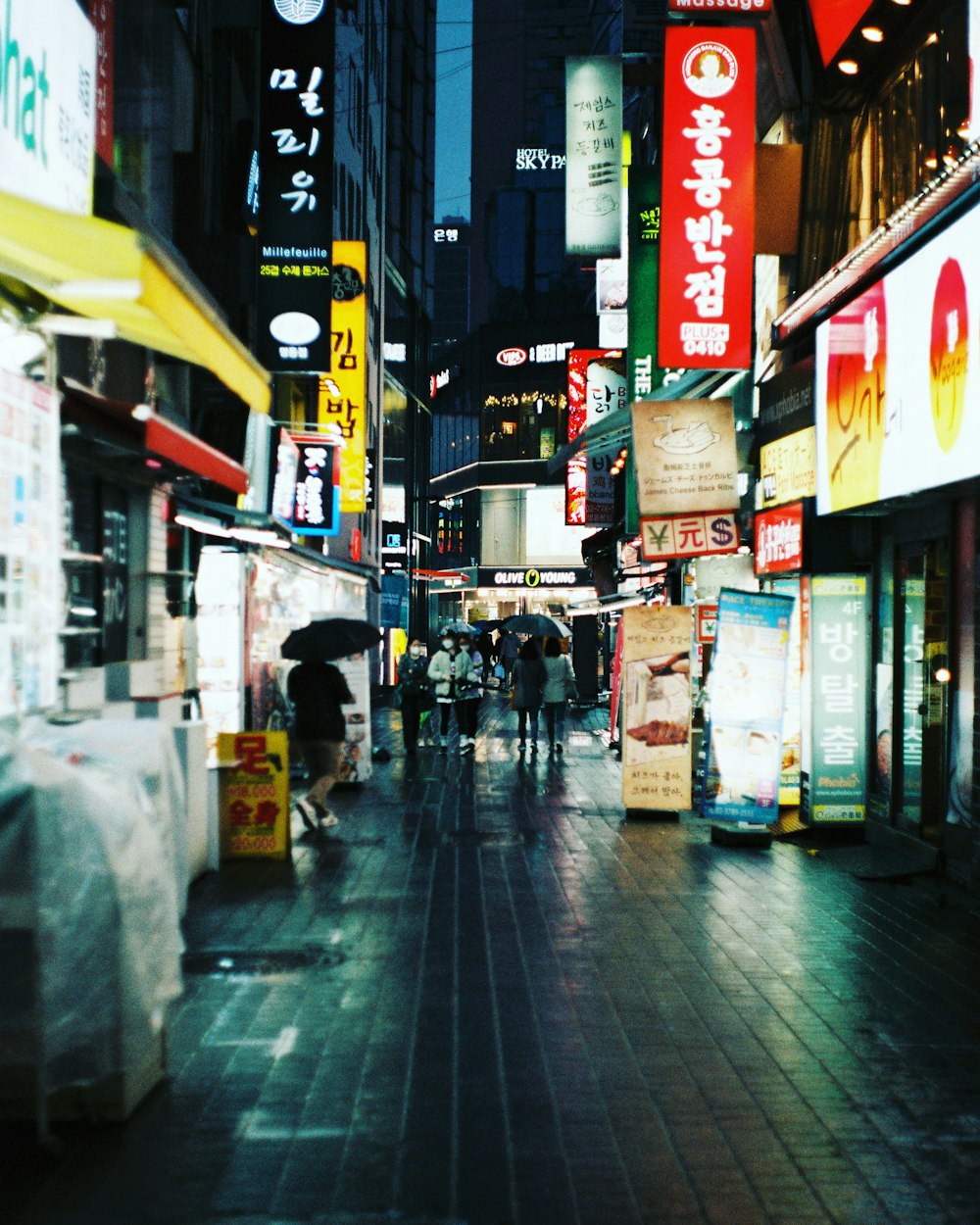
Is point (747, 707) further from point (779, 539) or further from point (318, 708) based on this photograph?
point (318, 708)

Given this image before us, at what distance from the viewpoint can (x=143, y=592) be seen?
49.6 feet

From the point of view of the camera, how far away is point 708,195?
15.8m

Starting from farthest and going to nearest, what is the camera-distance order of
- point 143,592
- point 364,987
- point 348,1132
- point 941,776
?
point 143,592 < point 941,776 < point 364,987 < point 348,1132

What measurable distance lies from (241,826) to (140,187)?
734cm

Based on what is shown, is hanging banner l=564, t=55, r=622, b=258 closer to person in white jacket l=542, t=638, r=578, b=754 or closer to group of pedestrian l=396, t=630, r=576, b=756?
person in white jacket l=542, t=638, r=578, b=754

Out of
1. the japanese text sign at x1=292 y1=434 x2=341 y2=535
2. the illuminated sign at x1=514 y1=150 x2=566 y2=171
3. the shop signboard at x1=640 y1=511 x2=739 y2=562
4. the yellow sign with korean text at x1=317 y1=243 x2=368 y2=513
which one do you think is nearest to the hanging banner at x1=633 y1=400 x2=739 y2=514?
the shop signboard at x1=640 y1=511 x2=739 y2=562

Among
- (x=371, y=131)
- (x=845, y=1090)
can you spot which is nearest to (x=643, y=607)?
(x=845, y=1090)

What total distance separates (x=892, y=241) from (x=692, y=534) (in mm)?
4697

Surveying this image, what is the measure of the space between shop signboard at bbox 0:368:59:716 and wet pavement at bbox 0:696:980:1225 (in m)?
1.99

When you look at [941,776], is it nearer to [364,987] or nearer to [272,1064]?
[364,987]

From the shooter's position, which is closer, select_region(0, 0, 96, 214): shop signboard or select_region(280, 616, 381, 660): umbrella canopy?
select_region(0, 0, 96, 214): shop signboard

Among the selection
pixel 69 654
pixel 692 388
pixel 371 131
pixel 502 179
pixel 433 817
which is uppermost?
pixel 502 179

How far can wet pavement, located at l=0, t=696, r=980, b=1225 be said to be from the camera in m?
5.05

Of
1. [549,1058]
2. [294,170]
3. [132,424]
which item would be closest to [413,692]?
[294,170]
